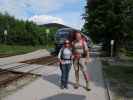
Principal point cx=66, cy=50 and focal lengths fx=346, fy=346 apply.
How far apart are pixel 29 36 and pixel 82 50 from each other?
180 ft

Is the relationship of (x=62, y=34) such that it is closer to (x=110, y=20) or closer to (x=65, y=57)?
(x=110, y=20)

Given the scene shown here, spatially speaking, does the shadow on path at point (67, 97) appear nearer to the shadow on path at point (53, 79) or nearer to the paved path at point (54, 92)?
the paved path at point (54, 92)

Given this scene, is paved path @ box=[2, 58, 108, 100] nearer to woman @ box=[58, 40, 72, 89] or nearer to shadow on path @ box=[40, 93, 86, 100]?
shadow on path @ box=[40, 93, 86, 100]

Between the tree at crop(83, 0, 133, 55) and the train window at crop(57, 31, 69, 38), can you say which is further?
the tree at crop(83, 0, 133, 55)

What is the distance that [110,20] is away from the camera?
Result: 3572 centimetres

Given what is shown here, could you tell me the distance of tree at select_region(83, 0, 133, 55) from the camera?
35.0 m

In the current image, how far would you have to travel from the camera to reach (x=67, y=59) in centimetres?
1259

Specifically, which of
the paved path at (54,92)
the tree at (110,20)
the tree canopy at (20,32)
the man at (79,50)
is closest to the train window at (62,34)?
the tree at (110,20)

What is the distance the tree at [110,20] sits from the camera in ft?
115

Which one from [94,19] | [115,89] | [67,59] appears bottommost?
[115,89]

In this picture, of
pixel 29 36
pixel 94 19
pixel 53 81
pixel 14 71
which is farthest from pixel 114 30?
pixel 29 36

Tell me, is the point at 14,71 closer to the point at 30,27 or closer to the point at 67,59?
the point at 67,59

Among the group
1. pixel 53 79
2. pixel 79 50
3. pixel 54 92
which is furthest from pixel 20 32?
pixel 54 92

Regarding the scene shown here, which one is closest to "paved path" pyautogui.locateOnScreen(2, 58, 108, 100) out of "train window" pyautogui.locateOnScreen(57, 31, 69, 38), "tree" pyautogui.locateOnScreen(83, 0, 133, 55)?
"train window" pyautogui.locateOnScreen(57, 31, 69, 38)
